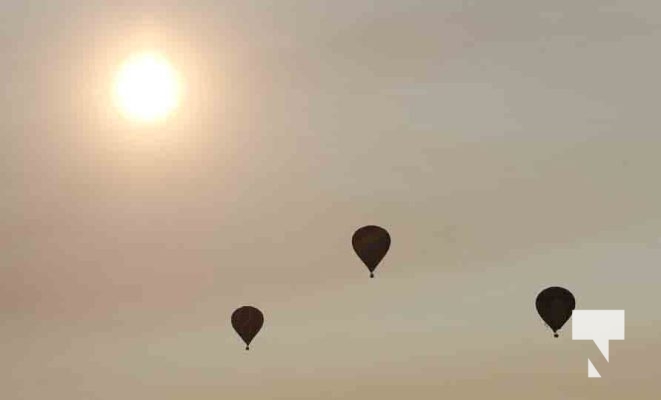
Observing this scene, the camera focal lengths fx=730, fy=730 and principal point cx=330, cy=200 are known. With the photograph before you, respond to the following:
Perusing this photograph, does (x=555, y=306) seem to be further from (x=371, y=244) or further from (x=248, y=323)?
(x=248, y=323)

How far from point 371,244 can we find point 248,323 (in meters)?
0.26

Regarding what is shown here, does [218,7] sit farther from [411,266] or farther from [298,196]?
[411,266]

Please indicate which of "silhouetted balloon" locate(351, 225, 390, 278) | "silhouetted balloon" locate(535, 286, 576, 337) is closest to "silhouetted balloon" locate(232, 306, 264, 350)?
"silhouetted balloon" locate(351, 225, 390, 278)

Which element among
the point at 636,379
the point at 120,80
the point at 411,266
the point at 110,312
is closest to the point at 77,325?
the point at 110,312

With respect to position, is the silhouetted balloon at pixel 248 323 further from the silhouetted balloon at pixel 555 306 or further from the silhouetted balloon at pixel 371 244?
the silhouetted balloon at pixel 555 306

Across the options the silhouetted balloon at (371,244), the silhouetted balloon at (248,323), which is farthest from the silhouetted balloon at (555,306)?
the silhouetted balloon at (248,323)

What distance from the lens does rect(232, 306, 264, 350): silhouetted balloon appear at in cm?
128

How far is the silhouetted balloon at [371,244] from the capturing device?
128 cm

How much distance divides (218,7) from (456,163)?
0.49m

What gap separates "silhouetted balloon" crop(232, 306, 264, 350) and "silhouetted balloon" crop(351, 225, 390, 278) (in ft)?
0.68

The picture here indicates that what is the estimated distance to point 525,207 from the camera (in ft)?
4.09

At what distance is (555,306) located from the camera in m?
1.20

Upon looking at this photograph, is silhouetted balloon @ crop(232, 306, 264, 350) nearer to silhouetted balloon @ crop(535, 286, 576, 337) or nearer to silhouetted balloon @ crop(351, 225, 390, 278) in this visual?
silhouetted balloon @ crop(351, 225, 390, 278)

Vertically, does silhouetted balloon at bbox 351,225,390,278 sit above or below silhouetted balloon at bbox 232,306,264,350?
above
